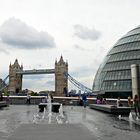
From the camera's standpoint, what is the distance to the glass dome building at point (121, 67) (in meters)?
57.7

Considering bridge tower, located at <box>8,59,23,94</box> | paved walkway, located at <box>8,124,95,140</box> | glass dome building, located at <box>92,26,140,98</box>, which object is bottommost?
paved walkway, located at <box>8,124,95,140</box>

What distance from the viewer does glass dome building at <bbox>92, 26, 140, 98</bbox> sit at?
57688mm

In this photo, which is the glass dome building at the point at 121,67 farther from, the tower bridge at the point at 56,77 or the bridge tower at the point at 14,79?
the bridge tower at the point at 14,79

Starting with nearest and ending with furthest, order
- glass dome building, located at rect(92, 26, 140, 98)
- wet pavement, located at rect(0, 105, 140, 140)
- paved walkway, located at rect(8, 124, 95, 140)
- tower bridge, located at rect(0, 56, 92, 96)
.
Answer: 1. paved walkway, located at rect(8, 124, 95, 140)
2. wet pavement, located at rect(0, 105, 140, 140)
3. glass dome building, located at rect(92, 26, 140, 98)
4. tower bridge, located at rect(0, 56, 92, 96)

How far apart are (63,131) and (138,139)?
2.37 m

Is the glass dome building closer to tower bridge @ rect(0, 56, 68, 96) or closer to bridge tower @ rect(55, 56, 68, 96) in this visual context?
tower bridge @ rect(0, 56, 68, 96)

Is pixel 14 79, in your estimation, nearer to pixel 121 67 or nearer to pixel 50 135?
pixel 121 67

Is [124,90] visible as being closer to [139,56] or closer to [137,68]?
[139,56]

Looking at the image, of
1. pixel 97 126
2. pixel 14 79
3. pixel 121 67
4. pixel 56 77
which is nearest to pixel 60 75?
pixel 56 77

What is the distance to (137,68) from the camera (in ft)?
91.4

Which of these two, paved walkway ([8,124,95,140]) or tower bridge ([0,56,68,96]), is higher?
tower bridge ([0,56,68,96])

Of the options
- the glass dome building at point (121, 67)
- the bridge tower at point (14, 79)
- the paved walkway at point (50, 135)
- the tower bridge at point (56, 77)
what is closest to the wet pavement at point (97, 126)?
the paved walkway at point (50, 135)

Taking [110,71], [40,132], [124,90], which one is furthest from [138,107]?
[110,71]

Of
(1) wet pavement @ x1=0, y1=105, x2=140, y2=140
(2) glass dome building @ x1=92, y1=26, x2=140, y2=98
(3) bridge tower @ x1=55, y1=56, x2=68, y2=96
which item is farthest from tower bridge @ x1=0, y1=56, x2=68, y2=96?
(1) wet pavement @ x1=0, y1=105, x2=140, y2=140
